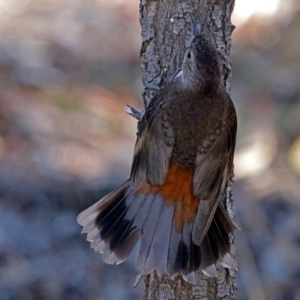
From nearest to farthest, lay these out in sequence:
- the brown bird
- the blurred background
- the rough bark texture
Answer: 1. the rough bark texture
2. the brown bird
3. the blurred background

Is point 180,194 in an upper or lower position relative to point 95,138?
lower

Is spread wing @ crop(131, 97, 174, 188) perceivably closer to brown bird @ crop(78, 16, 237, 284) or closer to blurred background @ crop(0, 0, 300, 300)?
brown bird @ crop(78, 16, 237, 284)

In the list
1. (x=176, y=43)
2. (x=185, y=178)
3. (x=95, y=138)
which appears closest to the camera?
(x=176, y=43)

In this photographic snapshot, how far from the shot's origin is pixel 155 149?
478 cm

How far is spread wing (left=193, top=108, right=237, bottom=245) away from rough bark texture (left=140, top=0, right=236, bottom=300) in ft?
0.96

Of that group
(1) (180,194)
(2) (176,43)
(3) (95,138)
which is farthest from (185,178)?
(3) (95,138)

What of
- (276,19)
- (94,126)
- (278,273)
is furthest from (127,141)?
(276,19)

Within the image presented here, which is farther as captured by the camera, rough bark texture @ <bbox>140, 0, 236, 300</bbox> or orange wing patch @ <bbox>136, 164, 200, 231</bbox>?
orange wing patch @ <bbox>136, 164, 200, 231</bbox>

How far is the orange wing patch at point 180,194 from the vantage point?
477 centimetres

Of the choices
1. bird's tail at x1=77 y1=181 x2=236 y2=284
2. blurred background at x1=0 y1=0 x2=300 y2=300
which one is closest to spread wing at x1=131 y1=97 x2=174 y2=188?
bird's tail at x1=77 y1=181 x2=236 y2=284

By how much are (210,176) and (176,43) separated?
2.65 ft

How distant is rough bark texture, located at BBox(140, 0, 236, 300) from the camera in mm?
4570

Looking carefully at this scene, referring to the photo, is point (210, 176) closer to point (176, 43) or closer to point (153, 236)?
point (153, 236)

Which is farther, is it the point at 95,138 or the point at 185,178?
the point at 95,138
